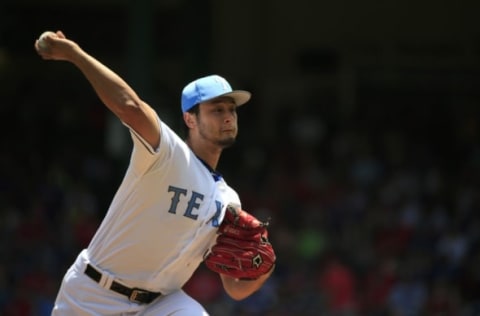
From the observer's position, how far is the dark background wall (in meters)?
10.5

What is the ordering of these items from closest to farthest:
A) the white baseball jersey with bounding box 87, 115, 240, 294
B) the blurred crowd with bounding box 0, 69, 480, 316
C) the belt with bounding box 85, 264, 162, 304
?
the white baseball jersey with bounding box 87, 115, 240, 294, the belt with bounding box 85, 264, 162, 304, the blurred crowd with bounding box 0, 69, 480, 316

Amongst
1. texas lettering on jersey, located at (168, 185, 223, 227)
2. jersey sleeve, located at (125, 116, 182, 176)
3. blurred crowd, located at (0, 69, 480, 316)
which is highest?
jersey sleeve, located at (125, 116, 182, 176)

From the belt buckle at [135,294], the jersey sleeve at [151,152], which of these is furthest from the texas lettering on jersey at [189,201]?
the belt buckle at [135,294]

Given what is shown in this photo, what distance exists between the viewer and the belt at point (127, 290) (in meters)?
4.28

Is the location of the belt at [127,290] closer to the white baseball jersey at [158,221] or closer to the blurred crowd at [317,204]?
the white baseball jersey at [158,221]

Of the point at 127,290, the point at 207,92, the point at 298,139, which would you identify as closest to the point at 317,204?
the point at 298,139

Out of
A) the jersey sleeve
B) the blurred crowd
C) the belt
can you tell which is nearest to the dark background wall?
the blurred crowd

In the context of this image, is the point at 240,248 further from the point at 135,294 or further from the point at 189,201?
the point at 135,294

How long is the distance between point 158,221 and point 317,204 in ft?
24.8

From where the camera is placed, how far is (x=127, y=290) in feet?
14.0

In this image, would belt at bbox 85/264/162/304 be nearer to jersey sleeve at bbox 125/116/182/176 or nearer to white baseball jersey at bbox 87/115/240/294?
white baseball jersey at bbox 87/115/240/294

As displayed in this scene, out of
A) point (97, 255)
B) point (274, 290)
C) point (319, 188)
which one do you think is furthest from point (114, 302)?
point (319, 188)

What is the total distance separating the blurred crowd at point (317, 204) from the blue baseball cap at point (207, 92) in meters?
5.73

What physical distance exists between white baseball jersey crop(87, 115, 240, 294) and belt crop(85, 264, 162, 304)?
0.02m
